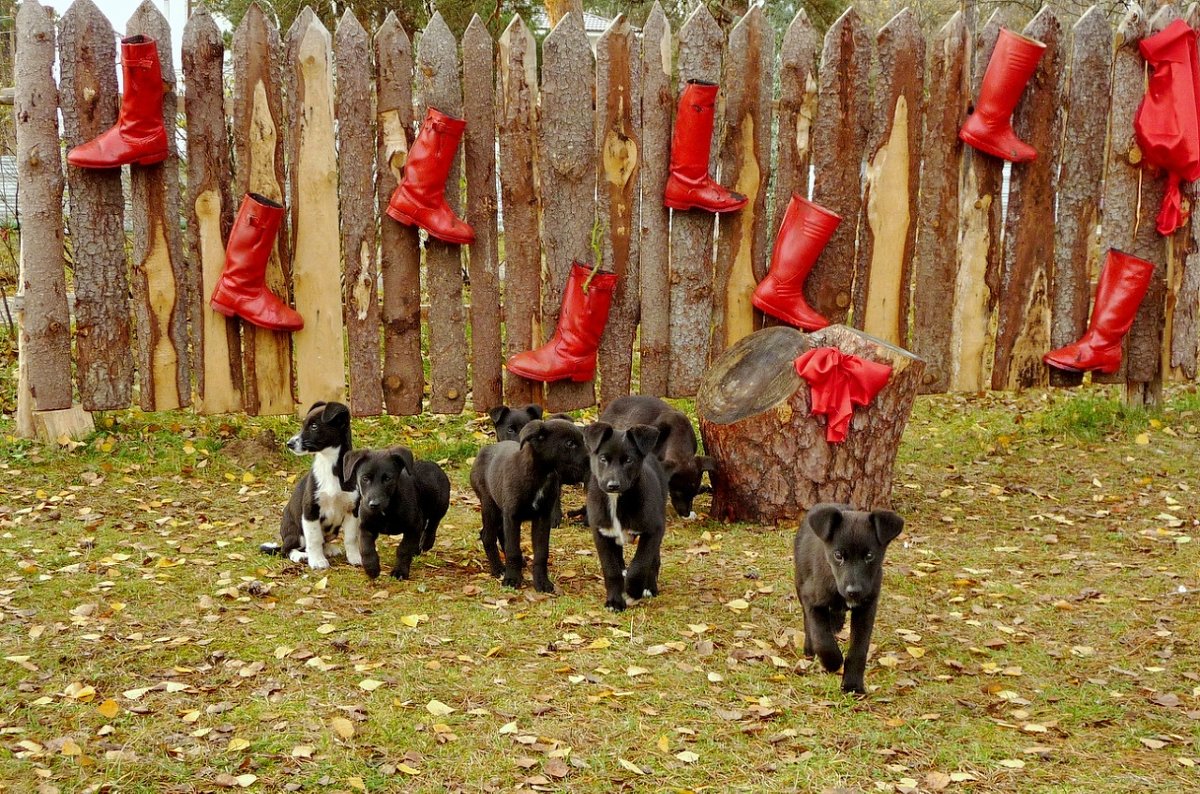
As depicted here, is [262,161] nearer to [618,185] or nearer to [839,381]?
[618,185]

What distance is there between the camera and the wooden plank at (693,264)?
909cm

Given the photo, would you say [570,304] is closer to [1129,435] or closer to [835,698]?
[835,698]

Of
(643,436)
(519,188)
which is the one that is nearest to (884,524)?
(643,436)

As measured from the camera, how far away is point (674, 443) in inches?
339

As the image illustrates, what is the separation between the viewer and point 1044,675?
5988mm

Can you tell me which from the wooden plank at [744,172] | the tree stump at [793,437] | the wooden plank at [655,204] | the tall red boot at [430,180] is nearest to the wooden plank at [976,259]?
the tree stump at [793,437]

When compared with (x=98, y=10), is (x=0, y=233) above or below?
below

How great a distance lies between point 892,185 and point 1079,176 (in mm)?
1597

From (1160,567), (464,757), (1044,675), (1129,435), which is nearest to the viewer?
(464,757)

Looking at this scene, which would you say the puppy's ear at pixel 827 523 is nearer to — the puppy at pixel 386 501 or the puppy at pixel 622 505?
the puppy at pixel 622 505

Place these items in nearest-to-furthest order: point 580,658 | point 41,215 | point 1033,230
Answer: point 580,658, point 41,215, point 1033,230

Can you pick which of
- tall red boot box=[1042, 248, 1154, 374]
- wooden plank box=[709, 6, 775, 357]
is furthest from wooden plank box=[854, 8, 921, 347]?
tall red boot box=[1042, 248, 1154, 374]

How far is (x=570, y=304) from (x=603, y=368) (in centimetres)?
69

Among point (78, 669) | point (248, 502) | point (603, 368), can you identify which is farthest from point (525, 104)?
point (78, 669)
